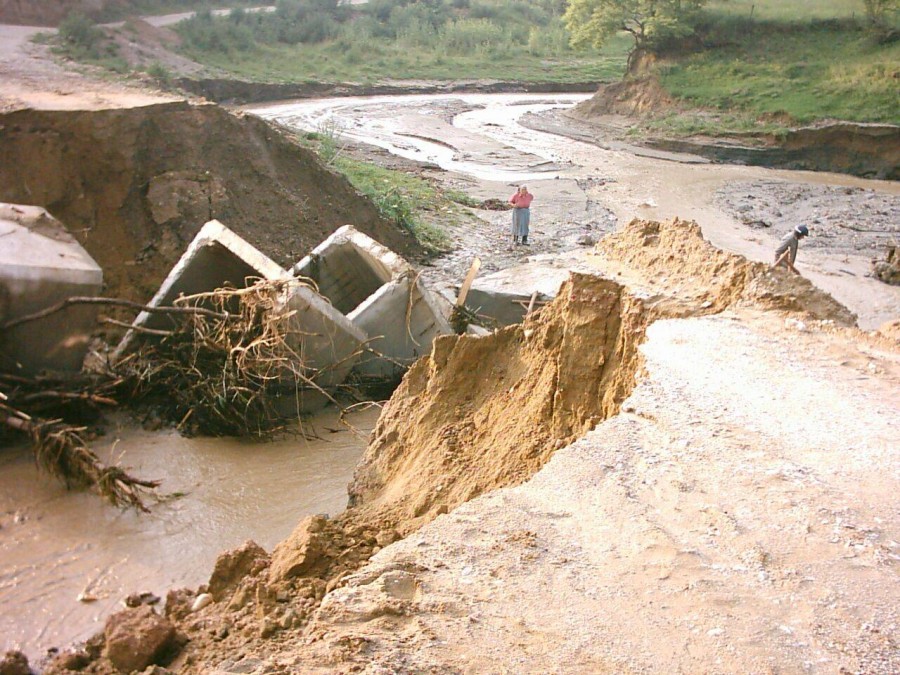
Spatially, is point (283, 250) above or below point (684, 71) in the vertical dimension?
below

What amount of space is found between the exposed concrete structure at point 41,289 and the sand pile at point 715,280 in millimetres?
4646

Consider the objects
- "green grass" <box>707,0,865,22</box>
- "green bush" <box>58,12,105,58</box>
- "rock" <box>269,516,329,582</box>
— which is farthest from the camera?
"green grass" <box>707,0,865,22</box>

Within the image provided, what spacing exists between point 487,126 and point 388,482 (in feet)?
88.6

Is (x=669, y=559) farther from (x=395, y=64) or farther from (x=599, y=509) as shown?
(x=395, y=64)

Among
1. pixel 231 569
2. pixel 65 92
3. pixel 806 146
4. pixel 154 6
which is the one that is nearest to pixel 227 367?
pixel 231 569

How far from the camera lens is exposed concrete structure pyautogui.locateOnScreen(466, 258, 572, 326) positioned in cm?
1054

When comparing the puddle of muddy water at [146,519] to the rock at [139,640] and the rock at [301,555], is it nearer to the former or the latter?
the rock at [139,640]

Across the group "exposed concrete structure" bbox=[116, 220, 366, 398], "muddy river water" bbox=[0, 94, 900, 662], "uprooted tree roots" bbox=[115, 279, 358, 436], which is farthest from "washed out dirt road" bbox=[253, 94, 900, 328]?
"uprooted tree roots" bbox=[115, 279, 358, 436]

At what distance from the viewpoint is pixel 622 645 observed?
2.76 metres

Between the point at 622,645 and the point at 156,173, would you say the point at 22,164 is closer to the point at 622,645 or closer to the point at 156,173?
the point at 156,173

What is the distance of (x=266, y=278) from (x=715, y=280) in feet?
14.8

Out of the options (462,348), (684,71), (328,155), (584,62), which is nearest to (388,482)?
(462,348)

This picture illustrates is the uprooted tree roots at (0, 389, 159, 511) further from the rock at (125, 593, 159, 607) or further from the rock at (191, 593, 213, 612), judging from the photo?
the rock at (191, 593, 213, 612)

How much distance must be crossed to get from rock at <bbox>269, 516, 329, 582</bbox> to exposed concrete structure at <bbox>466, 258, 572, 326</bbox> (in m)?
6.44
